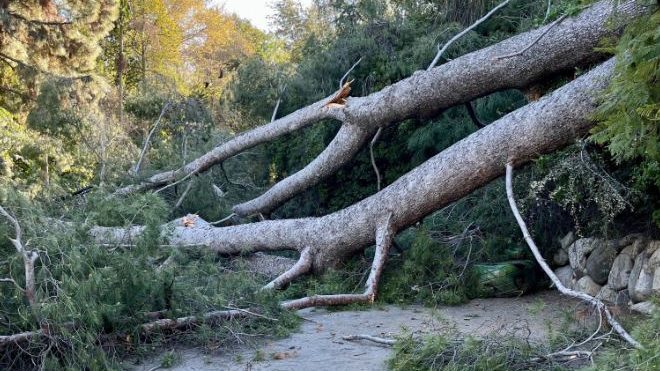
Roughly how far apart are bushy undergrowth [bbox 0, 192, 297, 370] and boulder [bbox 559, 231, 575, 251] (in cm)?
306

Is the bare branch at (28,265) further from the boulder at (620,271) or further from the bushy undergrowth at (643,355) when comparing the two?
the boulder at (620,271)

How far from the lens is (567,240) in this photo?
24.1 ft

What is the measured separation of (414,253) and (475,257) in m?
0.78

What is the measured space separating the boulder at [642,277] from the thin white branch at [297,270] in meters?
3.09

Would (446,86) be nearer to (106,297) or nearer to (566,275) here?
(566,275)

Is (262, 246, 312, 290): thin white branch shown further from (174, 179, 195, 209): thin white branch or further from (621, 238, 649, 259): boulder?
(621, 238, 649, 259): boulder

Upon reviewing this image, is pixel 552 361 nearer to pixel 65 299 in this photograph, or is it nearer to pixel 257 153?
pixel 65 299

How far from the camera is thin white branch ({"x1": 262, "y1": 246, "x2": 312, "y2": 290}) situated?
23.7 ft

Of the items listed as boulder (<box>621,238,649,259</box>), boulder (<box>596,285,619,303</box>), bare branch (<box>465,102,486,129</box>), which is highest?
bare branch (<box>465,102,486,129</box>)

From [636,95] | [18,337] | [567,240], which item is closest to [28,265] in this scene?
[18,337]

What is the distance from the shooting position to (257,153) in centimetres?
1235

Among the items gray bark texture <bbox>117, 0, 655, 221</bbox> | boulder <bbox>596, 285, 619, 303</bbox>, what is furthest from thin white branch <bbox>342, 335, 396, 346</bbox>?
gray bark texture <bbox>117, 0, 655, 221</bbox>

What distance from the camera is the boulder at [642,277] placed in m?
6.10

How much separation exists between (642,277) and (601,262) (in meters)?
0.58
